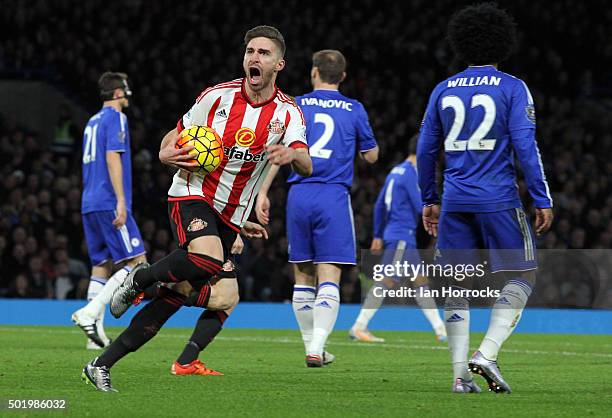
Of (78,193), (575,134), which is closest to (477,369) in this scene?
(78,193)

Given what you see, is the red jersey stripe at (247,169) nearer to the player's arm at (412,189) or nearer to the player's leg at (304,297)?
the player's leg at (304,297)

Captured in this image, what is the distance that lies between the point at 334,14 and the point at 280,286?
10.2m

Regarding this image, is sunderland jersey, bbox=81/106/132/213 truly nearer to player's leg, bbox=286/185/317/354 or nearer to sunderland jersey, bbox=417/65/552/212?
player's leg, bbox=286/185/317/354

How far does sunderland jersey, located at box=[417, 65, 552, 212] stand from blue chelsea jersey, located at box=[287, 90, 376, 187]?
2191mm

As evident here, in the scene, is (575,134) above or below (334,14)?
below

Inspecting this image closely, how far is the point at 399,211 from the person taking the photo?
1291 centimetres

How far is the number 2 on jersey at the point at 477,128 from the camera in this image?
652 cm

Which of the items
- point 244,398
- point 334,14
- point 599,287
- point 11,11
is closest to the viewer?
point 244,398

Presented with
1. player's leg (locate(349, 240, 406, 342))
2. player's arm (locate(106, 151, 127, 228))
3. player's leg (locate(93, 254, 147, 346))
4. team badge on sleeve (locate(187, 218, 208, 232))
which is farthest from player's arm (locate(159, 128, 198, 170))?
player's leg (locate(349, 240, 406, 342))

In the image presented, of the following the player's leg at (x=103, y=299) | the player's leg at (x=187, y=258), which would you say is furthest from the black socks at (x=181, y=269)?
the player's leg at (x=103, y=299)

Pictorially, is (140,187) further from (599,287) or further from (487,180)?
(487,180)

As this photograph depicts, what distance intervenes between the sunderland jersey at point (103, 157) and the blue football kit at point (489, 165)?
4.15 meters

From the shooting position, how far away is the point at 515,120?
6473mm

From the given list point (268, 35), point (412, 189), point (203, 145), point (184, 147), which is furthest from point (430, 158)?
point (412, 189)
